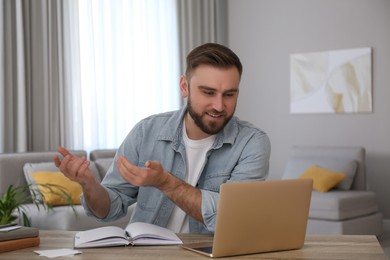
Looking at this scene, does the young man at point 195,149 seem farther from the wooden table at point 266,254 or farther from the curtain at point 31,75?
the curtain at point 31,75

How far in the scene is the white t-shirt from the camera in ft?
7.85

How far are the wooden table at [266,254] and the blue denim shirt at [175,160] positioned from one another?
277 mm

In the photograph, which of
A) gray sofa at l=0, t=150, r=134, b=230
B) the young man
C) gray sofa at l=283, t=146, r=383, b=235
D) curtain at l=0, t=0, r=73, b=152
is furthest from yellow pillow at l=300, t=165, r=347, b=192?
the young man

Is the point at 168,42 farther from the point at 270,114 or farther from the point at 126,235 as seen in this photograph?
the point at 126,235

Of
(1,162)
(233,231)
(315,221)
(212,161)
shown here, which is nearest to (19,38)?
(1,162)

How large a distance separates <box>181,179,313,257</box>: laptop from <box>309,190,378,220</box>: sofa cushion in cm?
356

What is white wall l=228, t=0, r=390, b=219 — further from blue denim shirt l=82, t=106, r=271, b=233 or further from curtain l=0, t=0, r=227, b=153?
blue denim shirt l=82, t=106, r=271, b=233

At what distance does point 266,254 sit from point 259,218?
0.38 feet

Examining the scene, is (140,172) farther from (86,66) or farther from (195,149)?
(86,66)

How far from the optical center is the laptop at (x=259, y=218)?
69.3 inches

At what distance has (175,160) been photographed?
7.94ft

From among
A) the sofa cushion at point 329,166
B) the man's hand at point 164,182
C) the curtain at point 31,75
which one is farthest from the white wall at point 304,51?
the man's hand at point 164,182

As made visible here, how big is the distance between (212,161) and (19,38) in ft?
10.8

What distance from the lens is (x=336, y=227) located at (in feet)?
17.5
